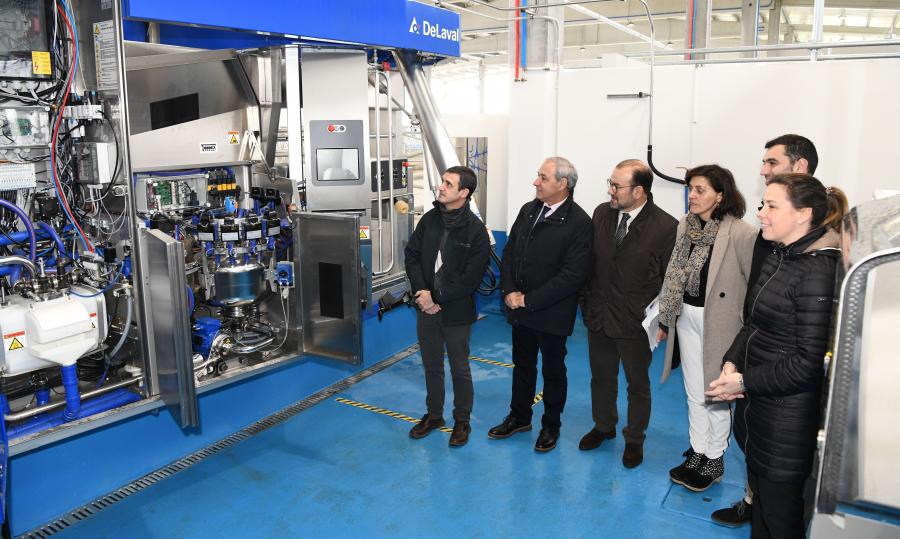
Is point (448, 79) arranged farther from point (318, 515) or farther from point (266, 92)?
point (318, 515)

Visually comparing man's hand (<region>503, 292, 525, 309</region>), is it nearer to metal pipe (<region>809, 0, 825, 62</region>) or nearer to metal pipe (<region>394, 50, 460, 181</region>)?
metal pipe (<region>394, 50, 460, 181</region>)

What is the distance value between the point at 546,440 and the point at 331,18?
272cm

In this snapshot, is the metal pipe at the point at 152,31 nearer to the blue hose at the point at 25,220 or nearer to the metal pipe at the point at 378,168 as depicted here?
the blue hose at the point at 25,220

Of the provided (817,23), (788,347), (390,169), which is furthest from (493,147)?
(788,347)

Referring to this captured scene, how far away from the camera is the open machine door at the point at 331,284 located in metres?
4.11

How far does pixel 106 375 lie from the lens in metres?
3.95

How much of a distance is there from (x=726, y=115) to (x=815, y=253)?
3.69 metres

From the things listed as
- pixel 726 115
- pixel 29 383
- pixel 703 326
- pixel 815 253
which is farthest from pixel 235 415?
pixel 726 115

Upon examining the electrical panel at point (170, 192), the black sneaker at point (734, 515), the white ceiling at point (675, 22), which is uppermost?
the white ceiling at point (675, 22)

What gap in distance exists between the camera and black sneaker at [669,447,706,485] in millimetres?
3584

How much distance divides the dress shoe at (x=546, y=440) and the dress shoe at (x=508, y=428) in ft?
0.62

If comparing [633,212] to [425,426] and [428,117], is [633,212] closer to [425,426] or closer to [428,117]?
[425,426]

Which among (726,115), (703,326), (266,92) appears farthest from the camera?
(726,115)

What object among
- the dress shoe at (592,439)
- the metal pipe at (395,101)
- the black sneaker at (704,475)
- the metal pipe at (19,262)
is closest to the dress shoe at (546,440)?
the dress shoe at (592,439)
